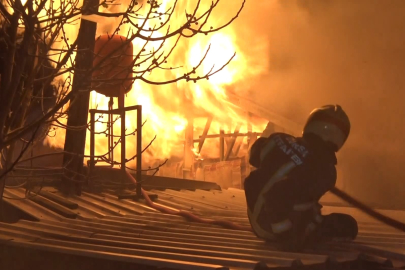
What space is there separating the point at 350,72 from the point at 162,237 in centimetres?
887

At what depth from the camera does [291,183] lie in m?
3.90

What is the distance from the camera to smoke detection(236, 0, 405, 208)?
39.2 ft

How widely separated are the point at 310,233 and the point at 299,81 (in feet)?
30.2

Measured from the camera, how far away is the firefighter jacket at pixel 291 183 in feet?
12.8

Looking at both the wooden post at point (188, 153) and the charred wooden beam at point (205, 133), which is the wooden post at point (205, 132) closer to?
the charred wooden beam at point (205, 133)

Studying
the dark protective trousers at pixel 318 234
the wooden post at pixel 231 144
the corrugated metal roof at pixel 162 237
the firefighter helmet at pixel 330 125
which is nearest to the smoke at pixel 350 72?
the wooden post at pixel 231 144

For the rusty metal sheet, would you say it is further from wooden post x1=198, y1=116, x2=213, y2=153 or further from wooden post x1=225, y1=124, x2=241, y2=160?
wooden post x1=225, y1=124, x2=241, y2=160

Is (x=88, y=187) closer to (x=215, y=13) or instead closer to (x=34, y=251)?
(x=34, y=251)

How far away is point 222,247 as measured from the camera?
3959mm

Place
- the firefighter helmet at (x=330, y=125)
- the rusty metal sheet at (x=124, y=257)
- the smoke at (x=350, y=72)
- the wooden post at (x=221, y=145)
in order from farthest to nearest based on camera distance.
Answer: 1. the wooden post at (x=221, y=145)
2. the smoke at (x=350, y=72)
3. the firefighter helmet at (x=330, y=125)
4. the rusty metal sheet at (x=124, y=257)

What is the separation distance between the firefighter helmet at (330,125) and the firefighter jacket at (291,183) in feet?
0.18

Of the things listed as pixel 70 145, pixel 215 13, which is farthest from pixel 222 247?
pixel 215 13

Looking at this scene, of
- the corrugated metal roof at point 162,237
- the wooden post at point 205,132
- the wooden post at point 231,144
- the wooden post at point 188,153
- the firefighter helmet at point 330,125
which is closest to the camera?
the corrugated metal roof at point 162,237

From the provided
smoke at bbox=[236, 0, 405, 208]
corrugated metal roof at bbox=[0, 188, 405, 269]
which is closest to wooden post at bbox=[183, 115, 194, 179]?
smoke at bbox=[236, 0, 405, 208]
